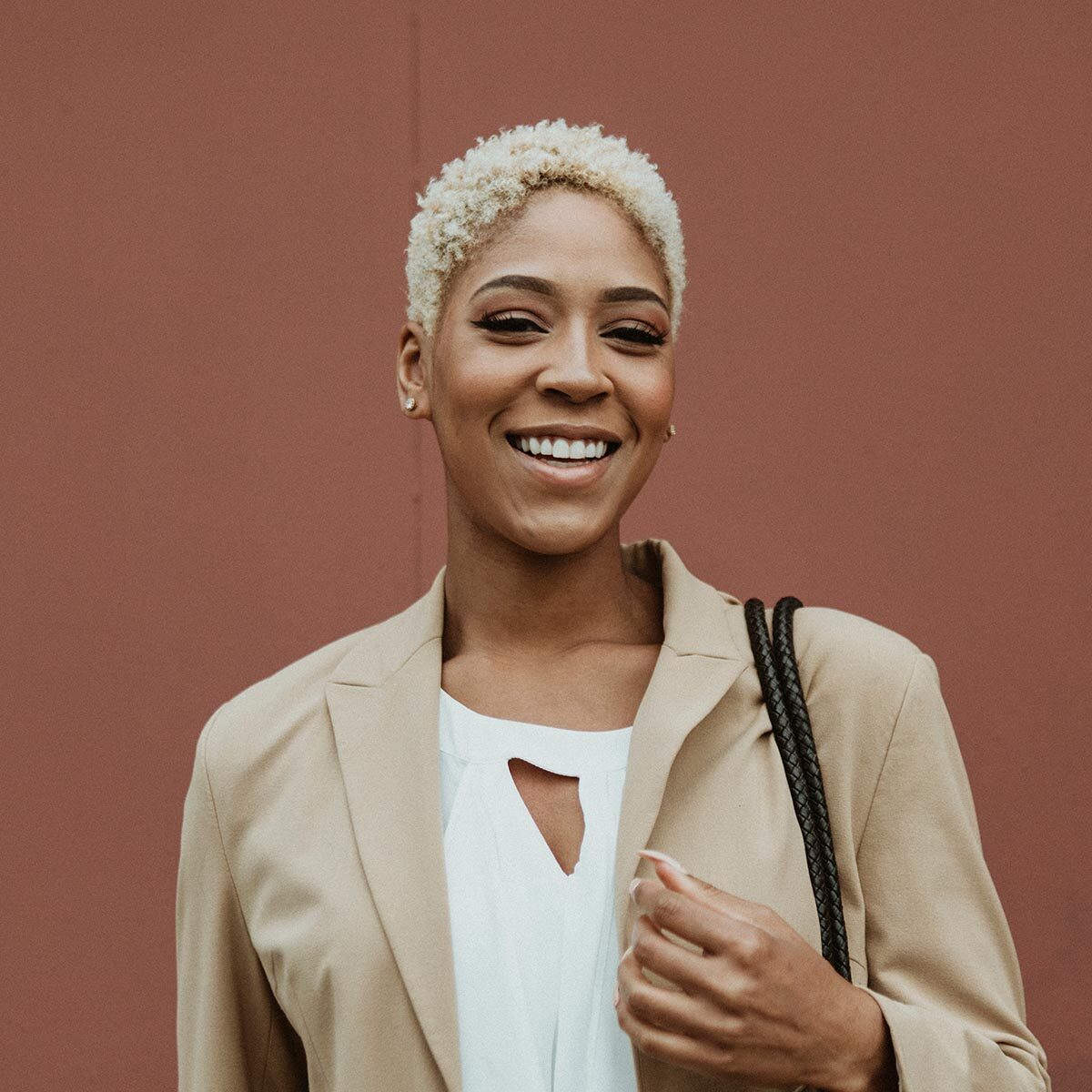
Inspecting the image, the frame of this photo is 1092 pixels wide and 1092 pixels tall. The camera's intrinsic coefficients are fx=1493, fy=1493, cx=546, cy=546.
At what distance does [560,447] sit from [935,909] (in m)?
0.70

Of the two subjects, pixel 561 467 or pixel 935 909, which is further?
pixel 561 467

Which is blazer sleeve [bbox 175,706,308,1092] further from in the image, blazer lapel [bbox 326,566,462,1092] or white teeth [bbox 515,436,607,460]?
white teeth [bbox 515,436,607,460]

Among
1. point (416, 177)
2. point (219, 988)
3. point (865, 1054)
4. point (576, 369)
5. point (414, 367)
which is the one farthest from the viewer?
point (416, 177)

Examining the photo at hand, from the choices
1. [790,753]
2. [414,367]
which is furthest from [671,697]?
[414,367]

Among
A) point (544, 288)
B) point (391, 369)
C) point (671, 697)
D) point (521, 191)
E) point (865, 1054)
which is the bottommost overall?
point (865, 1054)

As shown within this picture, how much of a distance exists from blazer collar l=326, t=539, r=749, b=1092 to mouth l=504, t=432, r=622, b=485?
0.75 feet

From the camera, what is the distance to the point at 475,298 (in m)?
1.90

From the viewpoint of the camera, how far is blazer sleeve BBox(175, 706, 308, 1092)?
1.94 meters

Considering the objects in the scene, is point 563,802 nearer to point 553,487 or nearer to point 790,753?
point 790,753

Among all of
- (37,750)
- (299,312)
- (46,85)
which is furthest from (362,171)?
(37,750)

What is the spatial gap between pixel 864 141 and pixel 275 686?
160cm

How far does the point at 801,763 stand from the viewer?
1760 mm

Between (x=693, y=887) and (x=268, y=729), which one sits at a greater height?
(x=268, y=729)

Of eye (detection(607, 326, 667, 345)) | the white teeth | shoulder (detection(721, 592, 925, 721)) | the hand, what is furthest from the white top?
eye (detection(607, 326, 667, 345))
